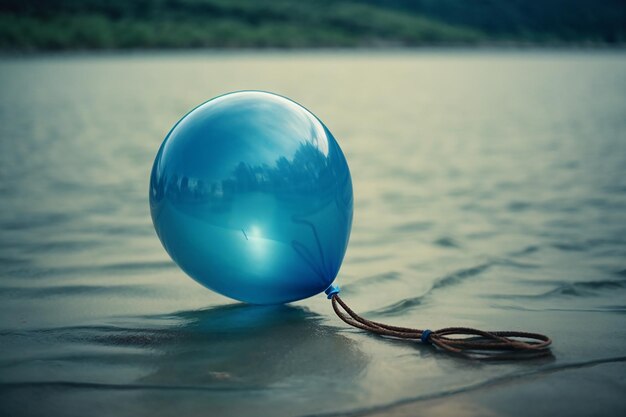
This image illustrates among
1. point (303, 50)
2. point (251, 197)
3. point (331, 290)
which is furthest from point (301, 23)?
point (251, 197)

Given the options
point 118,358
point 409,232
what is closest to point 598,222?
point 409,232

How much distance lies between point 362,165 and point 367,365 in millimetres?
6575

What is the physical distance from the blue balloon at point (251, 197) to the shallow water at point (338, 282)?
33cm

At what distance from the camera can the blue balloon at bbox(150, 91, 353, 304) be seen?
3.78 metres

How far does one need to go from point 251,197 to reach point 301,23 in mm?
88861

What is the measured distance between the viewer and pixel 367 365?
3.51 metres

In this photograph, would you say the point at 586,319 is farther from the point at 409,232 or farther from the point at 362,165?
the point at 362,165

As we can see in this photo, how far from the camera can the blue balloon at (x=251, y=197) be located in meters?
3.78

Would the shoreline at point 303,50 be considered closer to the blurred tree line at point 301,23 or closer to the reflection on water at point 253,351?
the blurred tree line at point 301,23

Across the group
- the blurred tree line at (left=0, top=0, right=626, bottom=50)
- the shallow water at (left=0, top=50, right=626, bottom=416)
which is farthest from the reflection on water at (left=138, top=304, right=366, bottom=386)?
the blurred tree line at (left=0, top=0, right=626, bottom=50)

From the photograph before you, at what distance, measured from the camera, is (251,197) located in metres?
3.77

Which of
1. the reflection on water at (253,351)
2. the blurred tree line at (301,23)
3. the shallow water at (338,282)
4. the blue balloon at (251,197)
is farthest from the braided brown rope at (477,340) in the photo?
the blurred tree line at (301,23)

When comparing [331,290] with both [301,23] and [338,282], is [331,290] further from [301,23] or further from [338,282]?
[301,23]

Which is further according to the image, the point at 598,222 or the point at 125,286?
the point at 598,222
